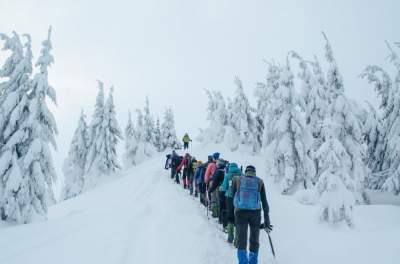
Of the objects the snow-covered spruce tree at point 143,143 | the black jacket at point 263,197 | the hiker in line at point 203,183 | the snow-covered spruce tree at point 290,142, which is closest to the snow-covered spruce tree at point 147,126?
the snow-covered spruce tree at point 143,143

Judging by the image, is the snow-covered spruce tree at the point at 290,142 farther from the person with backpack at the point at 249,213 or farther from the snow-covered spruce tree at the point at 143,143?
the snow-covered spruce tree at the point at 143,143

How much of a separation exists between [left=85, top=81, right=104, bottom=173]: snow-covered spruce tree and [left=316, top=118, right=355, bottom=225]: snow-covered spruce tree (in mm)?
34144

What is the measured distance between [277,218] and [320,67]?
1541 cm

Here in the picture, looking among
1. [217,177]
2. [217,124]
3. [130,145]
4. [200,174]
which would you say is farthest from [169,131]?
[217,177]

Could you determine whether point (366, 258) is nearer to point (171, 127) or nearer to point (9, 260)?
point (9, 260)

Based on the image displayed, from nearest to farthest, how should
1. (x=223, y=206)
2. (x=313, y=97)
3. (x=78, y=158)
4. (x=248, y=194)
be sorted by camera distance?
(x=248, y=194) < (x=223, y=206) < (x=313, y=97) < (x=78, y=158)

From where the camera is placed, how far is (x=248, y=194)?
297 inches

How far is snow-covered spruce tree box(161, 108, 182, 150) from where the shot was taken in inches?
2562

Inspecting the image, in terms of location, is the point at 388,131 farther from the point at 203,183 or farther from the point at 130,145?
the point at 130,145

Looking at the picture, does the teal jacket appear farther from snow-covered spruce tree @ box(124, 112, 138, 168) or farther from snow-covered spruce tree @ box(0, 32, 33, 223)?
snow-covered spruce tree @ box(124, 112, 138, 168)

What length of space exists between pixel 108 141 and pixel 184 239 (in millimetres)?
33290

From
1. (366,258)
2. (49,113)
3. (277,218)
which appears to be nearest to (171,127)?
(49,113)

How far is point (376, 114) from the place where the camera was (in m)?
23.1

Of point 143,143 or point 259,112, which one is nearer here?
point 259,112
